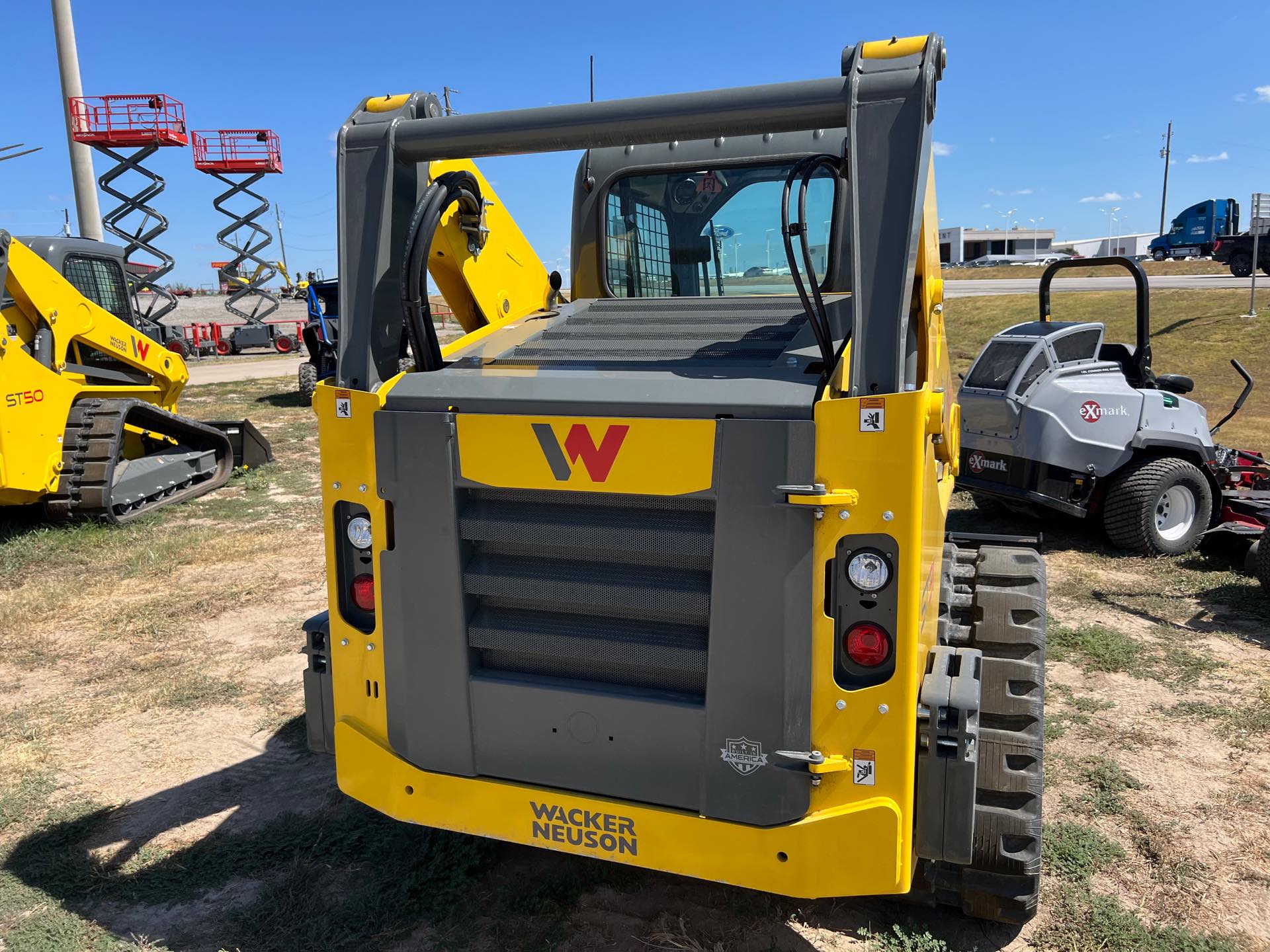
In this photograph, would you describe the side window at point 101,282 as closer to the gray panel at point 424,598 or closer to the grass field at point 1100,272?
the gray panel at point 424,598

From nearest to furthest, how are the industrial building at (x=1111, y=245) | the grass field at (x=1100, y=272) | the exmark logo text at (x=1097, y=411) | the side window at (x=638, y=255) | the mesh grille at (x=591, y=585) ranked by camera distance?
the mesh grille at (x=591, y=585) → the side window at (x=638, y=255) → the exmark logo text at (x=1097, y=411) → the grass field at (x=1100, y=272) → the industrial building at (x=1111, y=245)

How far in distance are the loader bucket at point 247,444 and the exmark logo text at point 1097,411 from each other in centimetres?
884

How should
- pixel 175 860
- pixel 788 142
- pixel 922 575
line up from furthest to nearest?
pixel 788 142 < pixel 175 860 < pixel 922 575

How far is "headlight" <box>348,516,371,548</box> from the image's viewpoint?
2.99 m

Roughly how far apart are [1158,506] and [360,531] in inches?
256

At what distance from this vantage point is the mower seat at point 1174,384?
7462mm

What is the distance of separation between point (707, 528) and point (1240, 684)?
4.05 meters

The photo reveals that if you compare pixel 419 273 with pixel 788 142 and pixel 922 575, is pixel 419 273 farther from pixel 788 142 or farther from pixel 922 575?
pixel 788 142

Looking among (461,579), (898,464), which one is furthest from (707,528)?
(461,579)

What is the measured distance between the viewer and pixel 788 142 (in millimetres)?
4246

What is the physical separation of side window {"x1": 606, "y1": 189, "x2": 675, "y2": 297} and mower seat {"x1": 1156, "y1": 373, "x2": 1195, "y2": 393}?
4.90 metres

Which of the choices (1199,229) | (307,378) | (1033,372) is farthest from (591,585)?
(1199,229)

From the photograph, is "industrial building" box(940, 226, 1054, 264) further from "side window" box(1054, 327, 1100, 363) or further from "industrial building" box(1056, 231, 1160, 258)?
"side window" box(1054, 327, 1100, 363)

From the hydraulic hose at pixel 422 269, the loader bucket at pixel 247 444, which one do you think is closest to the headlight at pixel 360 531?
the hydraulic hose at pixel 422 269
